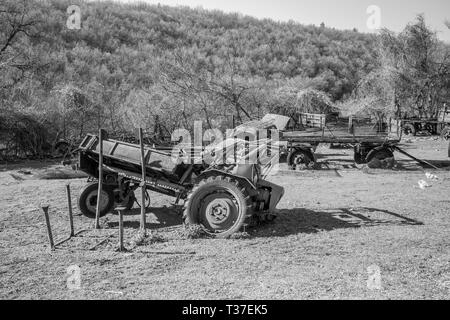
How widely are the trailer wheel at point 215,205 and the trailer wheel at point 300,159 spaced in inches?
319

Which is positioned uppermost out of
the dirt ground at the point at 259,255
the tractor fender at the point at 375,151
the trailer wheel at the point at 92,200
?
the tractor fender at the point at 375,151

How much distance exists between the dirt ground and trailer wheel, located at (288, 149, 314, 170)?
4661 mm

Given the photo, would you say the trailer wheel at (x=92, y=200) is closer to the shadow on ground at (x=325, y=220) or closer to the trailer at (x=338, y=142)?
the shadow on ground at (x=325, y=220)

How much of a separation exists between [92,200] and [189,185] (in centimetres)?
191

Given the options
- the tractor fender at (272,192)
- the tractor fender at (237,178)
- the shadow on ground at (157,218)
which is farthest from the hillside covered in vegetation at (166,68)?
the tractor fender at (237,178)

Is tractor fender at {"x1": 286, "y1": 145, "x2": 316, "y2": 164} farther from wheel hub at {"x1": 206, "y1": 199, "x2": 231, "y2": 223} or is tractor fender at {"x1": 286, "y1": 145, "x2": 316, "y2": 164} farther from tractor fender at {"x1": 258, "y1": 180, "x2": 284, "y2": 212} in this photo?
wheel hub at {"x1": 206, "y1": 199, "x2": 231, "y2": 223}

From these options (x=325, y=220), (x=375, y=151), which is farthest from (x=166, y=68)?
(x=325, y=220)

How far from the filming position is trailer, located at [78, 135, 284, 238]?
7289 millimetres

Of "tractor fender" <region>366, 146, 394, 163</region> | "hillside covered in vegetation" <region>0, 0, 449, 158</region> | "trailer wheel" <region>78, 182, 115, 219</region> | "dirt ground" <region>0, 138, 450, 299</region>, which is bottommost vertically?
"dirt ground" <region>0, 138, 450, 299</region>

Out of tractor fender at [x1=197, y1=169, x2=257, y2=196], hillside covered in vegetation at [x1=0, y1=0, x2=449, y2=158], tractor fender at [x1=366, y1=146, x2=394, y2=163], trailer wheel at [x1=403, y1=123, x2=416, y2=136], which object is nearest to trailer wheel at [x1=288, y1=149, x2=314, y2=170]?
tractor fender at [x1=366, y1=146, x2=394, y2=163]

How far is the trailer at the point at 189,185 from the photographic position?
23.9ft

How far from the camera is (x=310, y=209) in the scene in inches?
366
